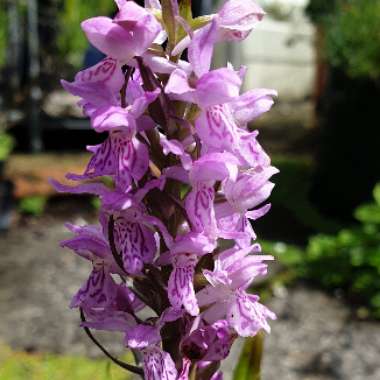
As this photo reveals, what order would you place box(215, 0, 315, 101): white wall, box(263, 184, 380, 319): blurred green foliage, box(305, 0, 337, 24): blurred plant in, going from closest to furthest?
box(263, 184, 380, 319): blurred green foliage
box(305, 0, 337, 24): blurred plant
box(215, 0, 315, 101): white wall

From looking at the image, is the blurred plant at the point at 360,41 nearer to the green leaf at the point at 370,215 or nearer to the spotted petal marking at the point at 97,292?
the green leaf at the point at 370,215

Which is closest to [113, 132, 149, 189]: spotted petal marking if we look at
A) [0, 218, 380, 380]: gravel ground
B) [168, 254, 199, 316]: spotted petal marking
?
[168, 254, 199, 316]: spotted petal marking

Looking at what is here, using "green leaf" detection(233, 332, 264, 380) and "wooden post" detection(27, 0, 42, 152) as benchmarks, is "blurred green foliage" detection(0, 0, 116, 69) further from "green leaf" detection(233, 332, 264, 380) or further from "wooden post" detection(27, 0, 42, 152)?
"green leaf" detection(233, 332, 264, 380)

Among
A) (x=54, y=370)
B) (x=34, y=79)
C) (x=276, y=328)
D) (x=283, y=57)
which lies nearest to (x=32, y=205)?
(x=34, y=79)

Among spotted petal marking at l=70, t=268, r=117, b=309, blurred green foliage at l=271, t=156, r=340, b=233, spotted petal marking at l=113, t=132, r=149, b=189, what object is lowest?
blurred green foliage at l=271, t=156, r=340, b=233

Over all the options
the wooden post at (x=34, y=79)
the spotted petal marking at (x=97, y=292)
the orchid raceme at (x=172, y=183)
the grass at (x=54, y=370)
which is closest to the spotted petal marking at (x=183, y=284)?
the orchid raceme at (x=172, y=183)

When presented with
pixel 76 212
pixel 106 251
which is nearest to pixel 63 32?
pixel 76 212
